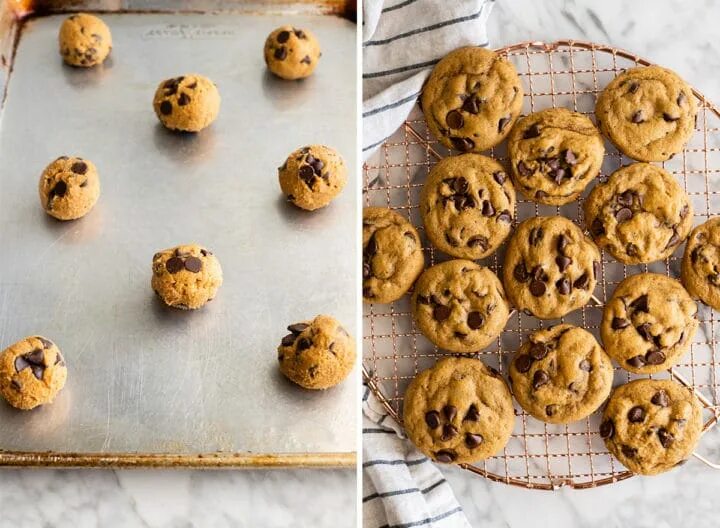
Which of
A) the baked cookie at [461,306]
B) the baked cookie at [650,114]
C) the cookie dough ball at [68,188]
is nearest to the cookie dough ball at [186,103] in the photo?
the cookie dough ball at [68,188]

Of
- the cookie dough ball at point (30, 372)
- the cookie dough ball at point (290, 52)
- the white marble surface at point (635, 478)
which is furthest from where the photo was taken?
the white marble surface at point (635, 478)

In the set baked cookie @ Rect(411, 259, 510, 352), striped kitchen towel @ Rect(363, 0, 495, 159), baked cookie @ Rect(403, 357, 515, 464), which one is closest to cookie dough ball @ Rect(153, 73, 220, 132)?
striped kitchen towel @ Rect(363, 0, 495, 159)

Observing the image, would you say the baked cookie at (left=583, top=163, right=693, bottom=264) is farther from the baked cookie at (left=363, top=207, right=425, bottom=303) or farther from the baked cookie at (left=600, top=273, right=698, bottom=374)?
the baked cookie at (left=363, top=207, right=425, bottom=303)

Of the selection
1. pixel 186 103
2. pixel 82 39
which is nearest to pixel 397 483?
pixel 186 103

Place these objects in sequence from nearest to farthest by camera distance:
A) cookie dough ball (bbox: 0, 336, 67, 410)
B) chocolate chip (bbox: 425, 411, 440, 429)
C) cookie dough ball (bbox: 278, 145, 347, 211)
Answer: cookie dough ball (bbox: 0, 336, 67, 410) → cookie dough ball (bbox: 278, 145, 347, 211) → chocolate chip (bbox: 425, 411, 440, 429)

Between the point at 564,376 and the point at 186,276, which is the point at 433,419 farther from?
the point at 186,276

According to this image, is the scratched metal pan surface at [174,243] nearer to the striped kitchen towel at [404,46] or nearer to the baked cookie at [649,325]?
the striped kitchen towel at [404,46]
